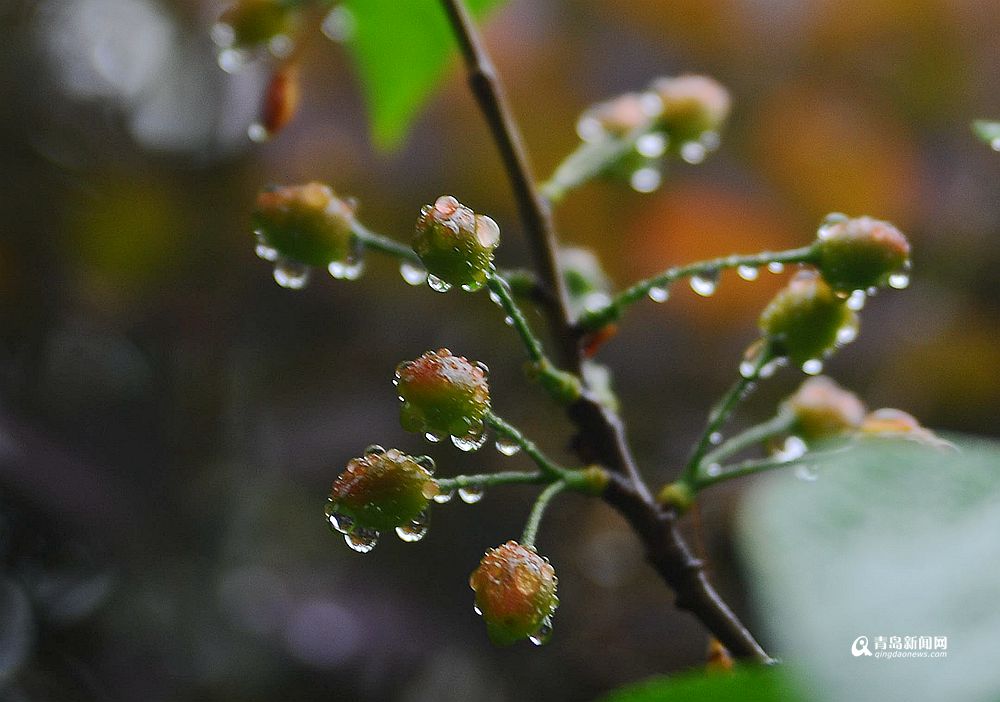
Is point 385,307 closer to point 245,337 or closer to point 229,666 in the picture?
point 245,337

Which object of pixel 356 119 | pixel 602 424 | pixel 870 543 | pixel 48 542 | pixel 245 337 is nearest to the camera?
pixel 870 543

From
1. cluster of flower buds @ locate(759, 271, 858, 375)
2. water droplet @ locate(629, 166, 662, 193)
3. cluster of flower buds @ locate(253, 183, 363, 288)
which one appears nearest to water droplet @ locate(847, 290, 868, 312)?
cluster of flower buds @ locate(759, 271, 858, 375)

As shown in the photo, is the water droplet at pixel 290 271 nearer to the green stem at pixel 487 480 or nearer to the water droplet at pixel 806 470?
the green stem at pixel 487 480

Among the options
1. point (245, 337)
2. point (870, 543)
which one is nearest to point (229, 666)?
point (245, 337)

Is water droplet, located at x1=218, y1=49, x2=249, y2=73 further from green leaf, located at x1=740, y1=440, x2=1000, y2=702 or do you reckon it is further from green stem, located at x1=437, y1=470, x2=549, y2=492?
green leaf, located at x1=740, y1=440, x2=1000, y2=702

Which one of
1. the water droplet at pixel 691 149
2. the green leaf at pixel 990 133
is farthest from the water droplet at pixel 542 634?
the water droplet at pixel 691 149

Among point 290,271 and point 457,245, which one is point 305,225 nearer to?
point 290,271

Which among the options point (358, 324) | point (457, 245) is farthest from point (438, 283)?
point (358, 324)
